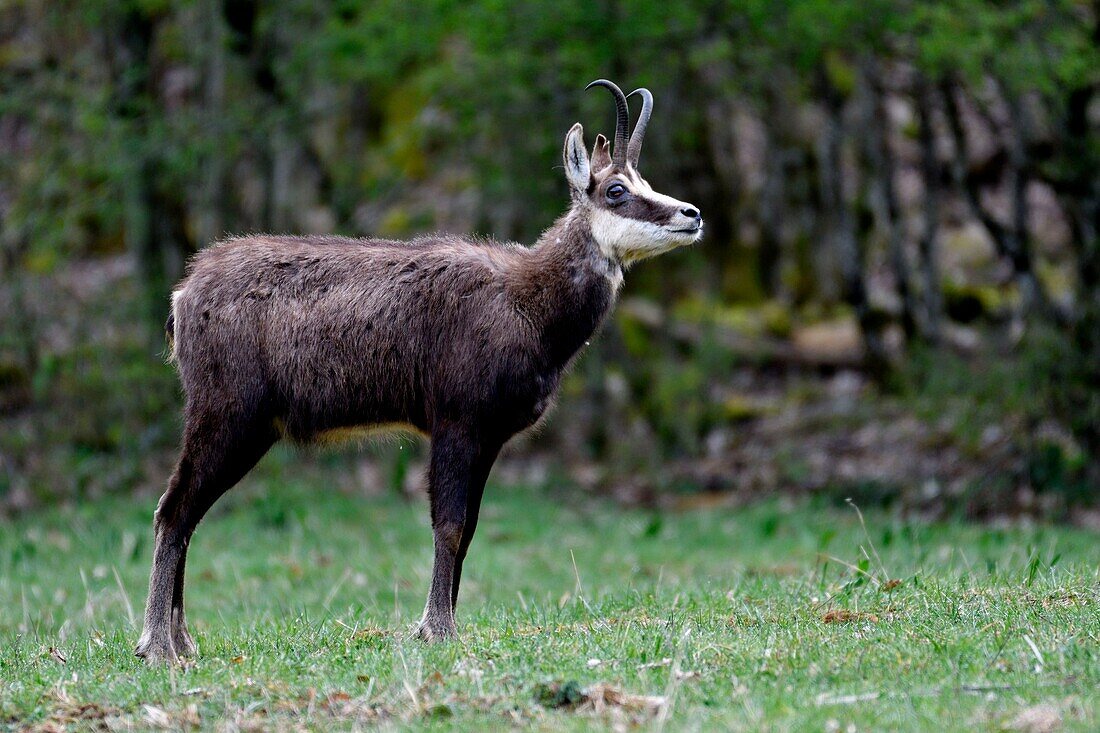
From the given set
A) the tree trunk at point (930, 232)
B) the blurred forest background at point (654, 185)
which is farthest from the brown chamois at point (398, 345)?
the tree trunk at point (930, 232)

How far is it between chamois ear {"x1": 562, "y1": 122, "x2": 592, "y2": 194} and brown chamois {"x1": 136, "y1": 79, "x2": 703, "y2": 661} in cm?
1

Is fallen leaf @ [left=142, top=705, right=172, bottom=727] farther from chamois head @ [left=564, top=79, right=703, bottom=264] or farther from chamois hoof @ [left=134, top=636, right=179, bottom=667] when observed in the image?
chamois head @ [left=564, top=79, right=703, bottom=264]

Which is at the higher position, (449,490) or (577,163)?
(577,163)

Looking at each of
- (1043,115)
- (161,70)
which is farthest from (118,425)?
(1043,115)

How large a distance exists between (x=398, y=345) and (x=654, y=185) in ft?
32.3

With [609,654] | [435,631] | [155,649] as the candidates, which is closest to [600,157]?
[435,631]

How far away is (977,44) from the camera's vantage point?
12.2 metres

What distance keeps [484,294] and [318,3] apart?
982 centimetres

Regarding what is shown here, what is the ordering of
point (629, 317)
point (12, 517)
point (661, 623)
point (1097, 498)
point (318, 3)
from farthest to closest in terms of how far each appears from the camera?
point (629, 317) → point (318, 3) → point (12, 517) → point (1097, 498) → point (661, 623)

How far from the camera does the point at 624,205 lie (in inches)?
278

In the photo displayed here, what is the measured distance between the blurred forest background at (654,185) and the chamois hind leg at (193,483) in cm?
773

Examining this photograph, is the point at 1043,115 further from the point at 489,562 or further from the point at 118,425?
the point at 118,425

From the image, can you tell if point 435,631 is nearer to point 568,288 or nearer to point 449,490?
point 449,490

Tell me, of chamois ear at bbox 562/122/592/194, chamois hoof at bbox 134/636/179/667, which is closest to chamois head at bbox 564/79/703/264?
chamois ear at bbox 562/122/592/194
